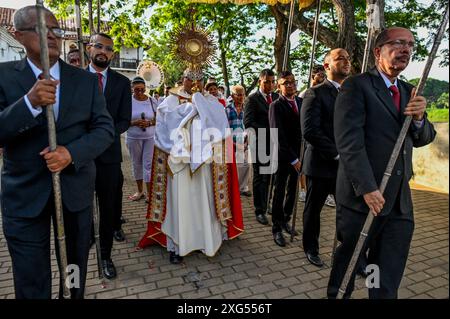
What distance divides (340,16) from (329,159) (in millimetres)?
3906

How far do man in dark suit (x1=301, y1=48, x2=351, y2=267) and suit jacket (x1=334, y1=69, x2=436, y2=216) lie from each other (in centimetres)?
98

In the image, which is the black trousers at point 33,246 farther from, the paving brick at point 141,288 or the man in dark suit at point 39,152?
the paving brick at point 141,288

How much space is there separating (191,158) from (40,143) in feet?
5.68

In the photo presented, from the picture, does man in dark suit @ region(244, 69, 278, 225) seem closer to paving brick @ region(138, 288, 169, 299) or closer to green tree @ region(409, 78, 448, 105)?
paving brick @ region(138, 288, 169, 299)

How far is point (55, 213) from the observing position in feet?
6.87

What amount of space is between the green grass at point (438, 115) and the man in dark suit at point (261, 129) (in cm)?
282

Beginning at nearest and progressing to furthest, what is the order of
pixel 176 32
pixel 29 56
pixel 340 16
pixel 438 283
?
→ 1. pixel 29 56
2. pixel 438 283
3. pixel 176 32
4. pixel 340 16

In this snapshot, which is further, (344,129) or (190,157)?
(190,157)

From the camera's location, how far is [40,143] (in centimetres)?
204

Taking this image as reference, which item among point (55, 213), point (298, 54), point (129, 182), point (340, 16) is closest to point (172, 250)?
point (55, 213)

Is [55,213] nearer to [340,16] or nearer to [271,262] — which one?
[271,262]

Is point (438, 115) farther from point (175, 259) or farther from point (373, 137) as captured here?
point (175, 259)

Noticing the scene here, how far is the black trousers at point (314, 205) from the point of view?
3578mm

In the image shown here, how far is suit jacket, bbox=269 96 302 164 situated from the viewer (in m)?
4.22
